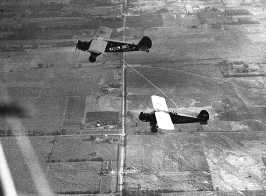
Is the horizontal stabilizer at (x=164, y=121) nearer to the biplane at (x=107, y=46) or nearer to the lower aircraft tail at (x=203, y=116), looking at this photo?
the lower aircraft tail at (x=203, y=116)

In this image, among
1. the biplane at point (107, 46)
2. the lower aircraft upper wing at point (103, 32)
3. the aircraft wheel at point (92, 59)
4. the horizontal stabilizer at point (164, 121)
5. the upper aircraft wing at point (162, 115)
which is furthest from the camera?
the lower aircraft upper wing at point (103, 32)

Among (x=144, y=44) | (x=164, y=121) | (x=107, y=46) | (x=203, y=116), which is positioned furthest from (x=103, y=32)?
(x=164, y=121)

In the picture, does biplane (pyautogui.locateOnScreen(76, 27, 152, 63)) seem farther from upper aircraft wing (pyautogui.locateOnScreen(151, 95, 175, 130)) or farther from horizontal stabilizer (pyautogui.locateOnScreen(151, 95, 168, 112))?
upper aircraft wing (pyautogui.locateOnScreen(151, 95, 175, 130))

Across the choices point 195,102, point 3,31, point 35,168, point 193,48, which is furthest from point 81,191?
point 3,31

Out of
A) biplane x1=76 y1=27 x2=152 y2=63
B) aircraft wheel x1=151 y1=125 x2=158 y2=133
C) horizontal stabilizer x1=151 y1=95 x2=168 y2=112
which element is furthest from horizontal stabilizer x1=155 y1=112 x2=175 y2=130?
biplane x1=76 y1=27 x2=152 y2=63

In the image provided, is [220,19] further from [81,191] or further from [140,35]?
[81,191]

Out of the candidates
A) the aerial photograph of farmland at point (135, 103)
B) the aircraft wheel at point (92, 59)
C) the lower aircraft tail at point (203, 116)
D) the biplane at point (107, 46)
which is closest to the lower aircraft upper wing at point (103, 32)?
the aerial photograph of farmland at point (135, 103)
